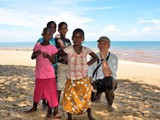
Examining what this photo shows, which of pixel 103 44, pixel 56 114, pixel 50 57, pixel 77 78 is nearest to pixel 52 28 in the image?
pixel 50 57

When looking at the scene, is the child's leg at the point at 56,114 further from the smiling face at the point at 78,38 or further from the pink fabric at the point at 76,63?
the smiling face at the point at 78,38

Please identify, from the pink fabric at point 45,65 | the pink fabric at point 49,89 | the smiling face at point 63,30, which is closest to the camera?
the pink fabric at point 45,65

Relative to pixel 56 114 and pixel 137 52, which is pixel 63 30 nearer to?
pixel 56 114

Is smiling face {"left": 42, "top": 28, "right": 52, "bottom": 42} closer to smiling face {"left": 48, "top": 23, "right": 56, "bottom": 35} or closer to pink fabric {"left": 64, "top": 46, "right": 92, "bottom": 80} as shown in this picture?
smiling face {"left": 48, "top": 23, "right": 56, "bottom": 35}

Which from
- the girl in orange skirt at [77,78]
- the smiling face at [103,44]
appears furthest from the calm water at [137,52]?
the girl in orange skirt at [77,78]

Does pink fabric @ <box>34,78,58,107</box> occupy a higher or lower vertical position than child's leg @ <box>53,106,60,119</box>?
higher

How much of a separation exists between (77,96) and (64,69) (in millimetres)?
753

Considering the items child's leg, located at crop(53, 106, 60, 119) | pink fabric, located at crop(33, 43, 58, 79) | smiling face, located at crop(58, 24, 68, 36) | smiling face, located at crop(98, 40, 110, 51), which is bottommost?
child's leg, located at crop(53, 106, 60, 119)

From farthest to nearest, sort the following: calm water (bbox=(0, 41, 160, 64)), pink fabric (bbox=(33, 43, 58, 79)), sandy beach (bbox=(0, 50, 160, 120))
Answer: calm water (bbox=(0, 41, 160, 64)), sandy beach (bbox=(0, 50, 160, 120)), pink fabric (bbox=(33, 43, 58, 79))

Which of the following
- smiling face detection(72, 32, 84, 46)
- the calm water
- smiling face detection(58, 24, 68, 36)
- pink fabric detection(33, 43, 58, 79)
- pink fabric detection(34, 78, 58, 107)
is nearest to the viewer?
smiling face detection(72, 32, 84, 46)

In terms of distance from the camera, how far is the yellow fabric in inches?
176

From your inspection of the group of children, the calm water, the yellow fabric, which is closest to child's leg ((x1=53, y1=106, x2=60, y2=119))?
the group of children

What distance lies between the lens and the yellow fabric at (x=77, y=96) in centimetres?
448

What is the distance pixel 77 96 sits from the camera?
14.7 ft
